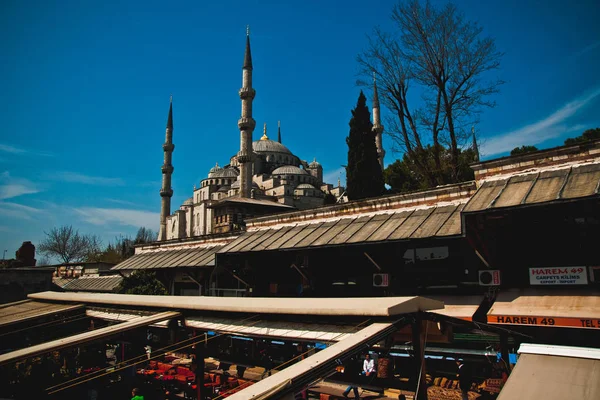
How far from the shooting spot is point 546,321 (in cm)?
734

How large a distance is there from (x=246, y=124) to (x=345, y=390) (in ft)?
128

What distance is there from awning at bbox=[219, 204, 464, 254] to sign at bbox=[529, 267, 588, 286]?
5.73 feet

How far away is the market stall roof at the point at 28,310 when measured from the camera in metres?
9.77

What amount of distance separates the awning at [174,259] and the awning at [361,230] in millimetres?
2703

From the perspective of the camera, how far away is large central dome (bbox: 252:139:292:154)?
7512 centimetres

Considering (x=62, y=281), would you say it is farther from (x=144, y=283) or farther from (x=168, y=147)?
(x=168, y=147)

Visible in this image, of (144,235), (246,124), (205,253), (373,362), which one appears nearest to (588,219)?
(373,362)

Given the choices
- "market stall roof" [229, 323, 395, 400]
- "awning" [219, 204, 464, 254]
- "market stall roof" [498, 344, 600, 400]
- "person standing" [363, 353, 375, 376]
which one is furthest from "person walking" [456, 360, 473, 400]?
"market stall roof" [229, 323, 395, 400]

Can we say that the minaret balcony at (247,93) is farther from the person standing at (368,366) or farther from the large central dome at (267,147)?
the person standing at (368,366)

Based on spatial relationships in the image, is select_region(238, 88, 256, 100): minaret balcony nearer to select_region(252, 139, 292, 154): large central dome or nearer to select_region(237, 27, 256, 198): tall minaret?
select_region(237, 27, 256, 198): tall minaret

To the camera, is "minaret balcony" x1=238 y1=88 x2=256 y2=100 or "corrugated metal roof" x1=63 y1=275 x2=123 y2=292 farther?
"minaret balcony" x1=238 y1=88 x2=256 y2=100

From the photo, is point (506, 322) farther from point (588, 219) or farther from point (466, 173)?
point (466, 173)

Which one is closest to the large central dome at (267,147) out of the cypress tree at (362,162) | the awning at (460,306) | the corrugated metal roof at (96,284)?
the cypress tree at (362,162)

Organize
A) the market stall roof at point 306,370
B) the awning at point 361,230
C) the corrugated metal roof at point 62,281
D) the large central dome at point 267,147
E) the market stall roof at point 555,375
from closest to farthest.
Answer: the market stall roof at point 306,370 → the market stall roof at point 555,375 → the awning at point 361,230 → the corrugated metal roof at point 62,281 → the large central dome at point 267,147
